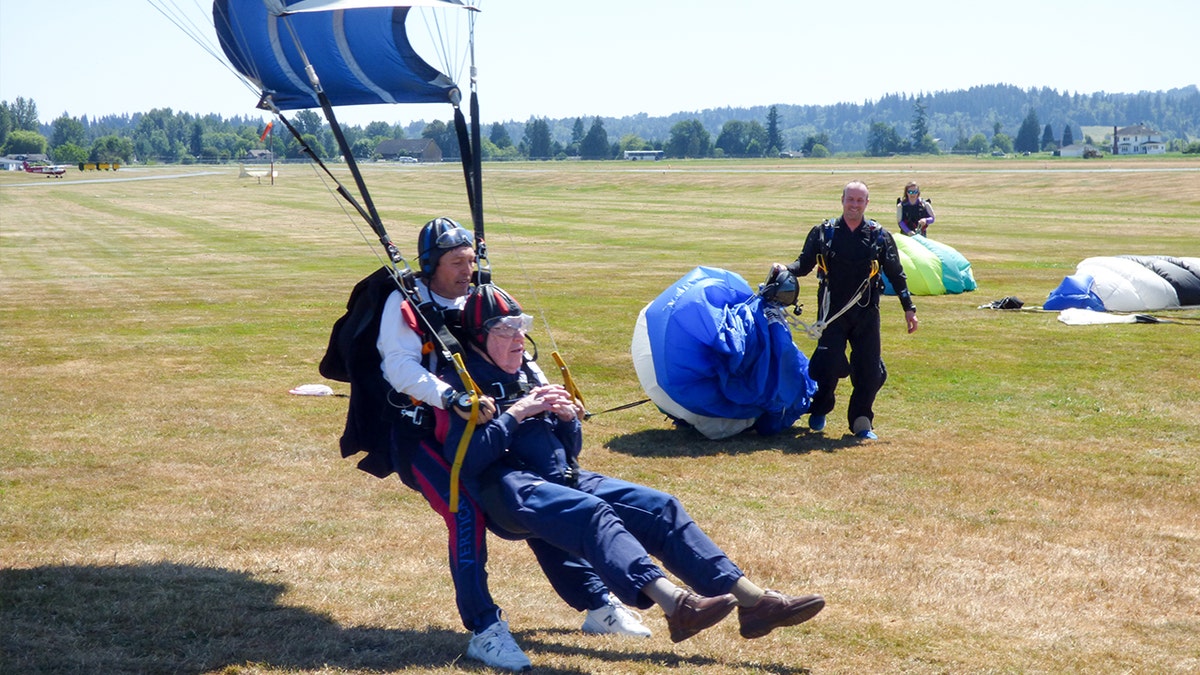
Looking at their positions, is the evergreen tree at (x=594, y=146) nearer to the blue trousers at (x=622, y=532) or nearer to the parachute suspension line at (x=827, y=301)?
the parachute suspension line at (x=827, y=301)

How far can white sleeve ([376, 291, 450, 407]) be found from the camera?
16.3 ft

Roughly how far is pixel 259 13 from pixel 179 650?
3.50 metres

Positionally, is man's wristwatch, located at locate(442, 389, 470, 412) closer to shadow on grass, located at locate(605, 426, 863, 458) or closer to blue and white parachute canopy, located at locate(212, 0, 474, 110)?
blue and white parachute canopy, located at locate(212, 0, 474, 110)

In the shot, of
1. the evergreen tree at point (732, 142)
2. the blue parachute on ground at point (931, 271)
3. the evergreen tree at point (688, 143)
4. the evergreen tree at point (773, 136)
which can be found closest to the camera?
the blue parachute on ground at point (931, 271)

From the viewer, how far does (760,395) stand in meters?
9.31

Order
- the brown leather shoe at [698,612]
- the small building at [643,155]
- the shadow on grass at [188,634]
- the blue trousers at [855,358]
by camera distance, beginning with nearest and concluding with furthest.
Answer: the brown leather shoe at [698,612] → the shadow on grass at [188,634] → the blue trousers at [855,358] → the small building at [643,155]

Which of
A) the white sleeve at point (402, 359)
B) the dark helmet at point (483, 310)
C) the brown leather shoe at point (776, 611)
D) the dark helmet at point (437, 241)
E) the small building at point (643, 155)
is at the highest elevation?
the small building at point (643, 155)

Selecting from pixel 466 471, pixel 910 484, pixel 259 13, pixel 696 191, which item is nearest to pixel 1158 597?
pixel 910 484

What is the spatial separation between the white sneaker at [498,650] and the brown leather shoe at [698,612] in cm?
65

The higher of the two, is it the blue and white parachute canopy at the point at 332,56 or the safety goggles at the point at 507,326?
the blue and white parachute canopy at the point at 332,56

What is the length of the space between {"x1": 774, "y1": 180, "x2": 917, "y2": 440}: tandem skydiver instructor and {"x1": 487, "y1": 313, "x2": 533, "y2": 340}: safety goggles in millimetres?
4515

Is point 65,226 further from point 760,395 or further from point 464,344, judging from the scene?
point 464,344

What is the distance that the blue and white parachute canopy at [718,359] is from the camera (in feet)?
30.0

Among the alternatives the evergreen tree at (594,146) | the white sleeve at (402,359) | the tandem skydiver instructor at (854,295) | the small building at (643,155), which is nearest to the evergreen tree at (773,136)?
the small building at (643,155)
